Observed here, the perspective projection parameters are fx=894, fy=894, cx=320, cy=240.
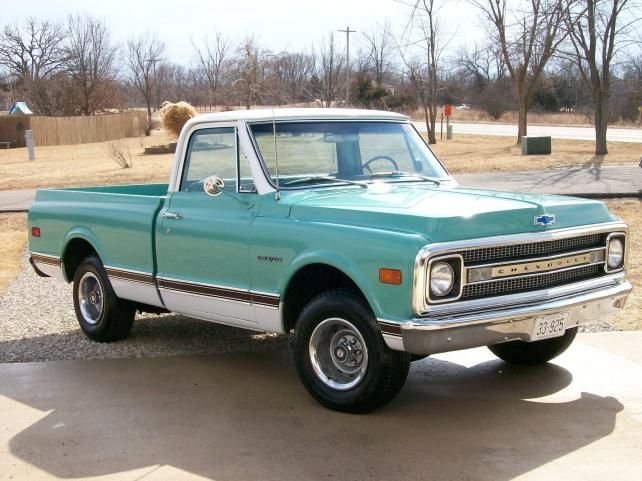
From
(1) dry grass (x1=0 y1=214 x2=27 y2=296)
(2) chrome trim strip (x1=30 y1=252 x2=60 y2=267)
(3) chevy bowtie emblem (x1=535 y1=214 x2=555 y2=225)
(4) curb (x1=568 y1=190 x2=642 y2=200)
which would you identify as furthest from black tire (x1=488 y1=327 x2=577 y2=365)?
(4) curb (x1=568 y1=190 x2=642 y2=200)

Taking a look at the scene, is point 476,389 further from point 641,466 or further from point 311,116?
point 311,116

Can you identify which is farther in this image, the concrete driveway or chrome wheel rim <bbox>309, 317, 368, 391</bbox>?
chrome wheel rim <bbox>309, 317, 368, 391</bbox>

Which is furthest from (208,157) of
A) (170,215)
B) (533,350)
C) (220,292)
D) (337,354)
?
(533,350)

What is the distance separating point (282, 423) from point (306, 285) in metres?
0.91

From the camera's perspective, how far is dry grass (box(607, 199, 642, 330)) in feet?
25.1

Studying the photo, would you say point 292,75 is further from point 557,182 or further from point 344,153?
point 344,153

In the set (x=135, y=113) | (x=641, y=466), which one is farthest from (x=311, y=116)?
(x=135, y=113)

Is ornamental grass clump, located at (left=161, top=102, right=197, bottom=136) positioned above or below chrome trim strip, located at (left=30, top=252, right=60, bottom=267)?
above

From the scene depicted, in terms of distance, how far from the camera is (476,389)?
589 centimetres

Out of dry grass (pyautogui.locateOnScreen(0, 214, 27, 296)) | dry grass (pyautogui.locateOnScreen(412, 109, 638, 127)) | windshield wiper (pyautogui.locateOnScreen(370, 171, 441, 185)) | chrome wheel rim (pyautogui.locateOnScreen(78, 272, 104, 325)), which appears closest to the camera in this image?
windshield wiper (pyautogui.locateOnScreen(370, 171, 441, 185))

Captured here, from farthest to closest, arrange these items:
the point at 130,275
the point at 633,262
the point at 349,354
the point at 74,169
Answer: the point at 74,169
the point at 633,262
the point at 130,275
the point at 349,354

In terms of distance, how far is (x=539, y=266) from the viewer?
5227mm

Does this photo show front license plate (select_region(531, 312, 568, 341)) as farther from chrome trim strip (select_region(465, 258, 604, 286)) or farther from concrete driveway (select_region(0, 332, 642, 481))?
concrete driveway (select_region(0, 332, 642, 481))

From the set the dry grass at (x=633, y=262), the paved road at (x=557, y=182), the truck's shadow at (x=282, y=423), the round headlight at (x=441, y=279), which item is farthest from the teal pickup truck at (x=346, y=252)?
the paved road at (x=557, y=182)
